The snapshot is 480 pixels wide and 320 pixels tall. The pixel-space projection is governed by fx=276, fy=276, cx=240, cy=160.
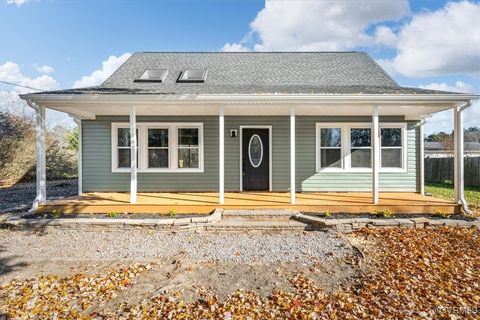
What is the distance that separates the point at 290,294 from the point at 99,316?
2086 millimetres

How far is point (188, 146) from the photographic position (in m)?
8.74

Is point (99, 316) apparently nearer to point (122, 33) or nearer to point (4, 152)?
point (4, 152)

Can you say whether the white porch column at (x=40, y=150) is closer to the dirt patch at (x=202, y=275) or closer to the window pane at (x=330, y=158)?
the dirt patch at (x=202, y=275)

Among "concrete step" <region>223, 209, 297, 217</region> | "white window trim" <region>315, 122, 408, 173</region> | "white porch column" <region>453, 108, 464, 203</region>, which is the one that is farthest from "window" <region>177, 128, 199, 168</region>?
"white porch column" <region>453, 108, 464, 203</region>

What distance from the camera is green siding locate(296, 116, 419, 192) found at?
8656mm

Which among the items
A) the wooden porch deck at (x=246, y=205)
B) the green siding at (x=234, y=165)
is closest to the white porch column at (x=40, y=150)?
the wooden porch deck at (x=246, y=205)

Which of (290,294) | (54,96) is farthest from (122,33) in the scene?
(290,294)

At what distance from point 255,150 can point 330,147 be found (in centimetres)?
236

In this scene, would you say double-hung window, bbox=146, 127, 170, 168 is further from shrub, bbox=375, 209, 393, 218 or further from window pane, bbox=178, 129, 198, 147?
shrub, bbox=375, 209, 393, 218

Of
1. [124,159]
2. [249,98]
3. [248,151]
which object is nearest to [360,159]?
[248,151]

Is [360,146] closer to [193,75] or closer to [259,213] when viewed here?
[259,213]

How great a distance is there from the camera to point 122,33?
15.0 m

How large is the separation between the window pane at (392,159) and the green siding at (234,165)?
0.29 m

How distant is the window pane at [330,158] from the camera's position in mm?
8719
